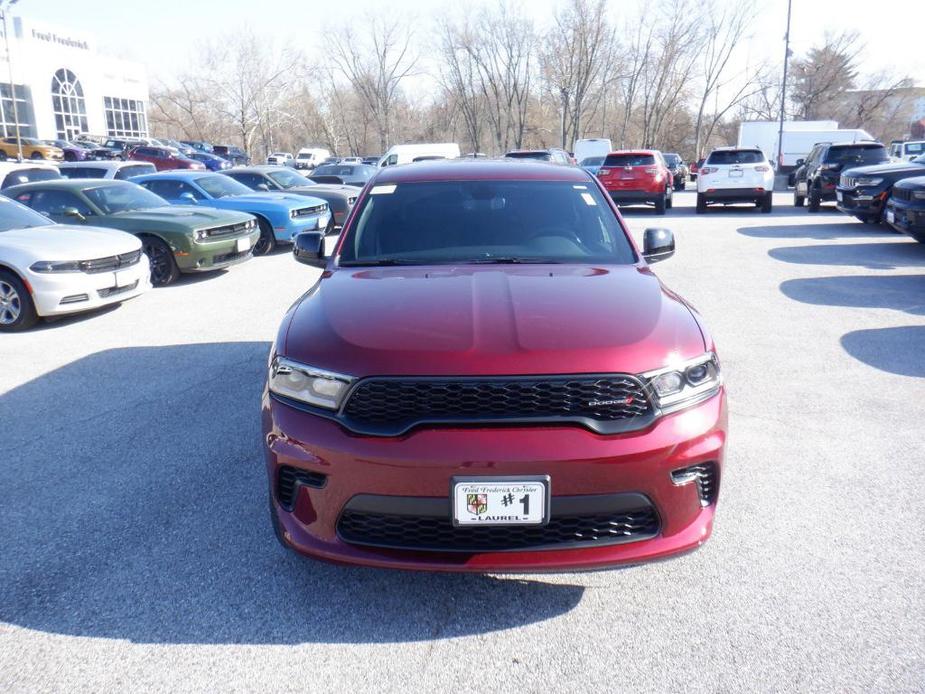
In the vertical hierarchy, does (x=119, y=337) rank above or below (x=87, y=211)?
below

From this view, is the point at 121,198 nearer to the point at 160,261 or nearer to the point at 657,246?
the point at 160,261

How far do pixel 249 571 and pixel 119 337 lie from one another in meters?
5.06

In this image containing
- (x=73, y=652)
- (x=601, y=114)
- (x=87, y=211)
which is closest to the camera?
(x=73, y=652)

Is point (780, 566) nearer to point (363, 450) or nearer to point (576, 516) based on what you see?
point (576, 516)

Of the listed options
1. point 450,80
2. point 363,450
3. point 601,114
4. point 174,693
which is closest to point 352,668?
point 174,693

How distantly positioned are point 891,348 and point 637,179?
1389 cm

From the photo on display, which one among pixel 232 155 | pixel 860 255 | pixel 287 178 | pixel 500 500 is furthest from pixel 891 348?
pixel 232 155

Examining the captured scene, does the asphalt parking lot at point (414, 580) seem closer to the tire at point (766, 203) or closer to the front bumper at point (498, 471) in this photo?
the front bumper at point (498, 471)

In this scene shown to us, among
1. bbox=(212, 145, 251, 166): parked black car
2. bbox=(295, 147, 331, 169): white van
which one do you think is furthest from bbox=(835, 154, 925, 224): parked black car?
bbox=(295, 147, 331, 169): white van

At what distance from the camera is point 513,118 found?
68000mm

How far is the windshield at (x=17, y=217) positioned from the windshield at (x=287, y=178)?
7.37m

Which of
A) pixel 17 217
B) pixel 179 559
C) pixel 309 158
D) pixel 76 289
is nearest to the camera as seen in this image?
pixel 179 559

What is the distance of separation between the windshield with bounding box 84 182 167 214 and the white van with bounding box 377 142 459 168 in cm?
1252

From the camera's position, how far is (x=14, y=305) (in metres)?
7.64
